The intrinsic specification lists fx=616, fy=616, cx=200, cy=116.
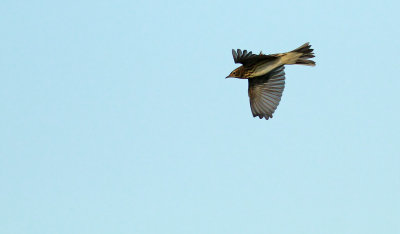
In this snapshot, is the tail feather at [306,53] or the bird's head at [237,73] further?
the bird's head at [237,73]

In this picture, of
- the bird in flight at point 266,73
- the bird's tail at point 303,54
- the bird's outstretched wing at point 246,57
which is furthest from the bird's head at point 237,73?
the bird's tail at point 303,54

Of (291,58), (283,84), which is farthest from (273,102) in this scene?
(291,58)

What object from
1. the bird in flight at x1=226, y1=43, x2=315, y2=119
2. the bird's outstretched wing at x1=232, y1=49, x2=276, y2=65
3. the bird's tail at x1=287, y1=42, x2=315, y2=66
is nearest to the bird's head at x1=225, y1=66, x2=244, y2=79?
the bird in flight at x1=226, y1=43, x2=315, y2=119

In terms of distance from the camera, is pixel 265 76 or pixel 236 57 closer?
pixel 236 57

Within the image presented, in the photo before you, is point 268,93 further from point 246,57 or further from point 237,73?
point 246,57

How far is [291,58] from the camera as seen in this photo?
17922 mm

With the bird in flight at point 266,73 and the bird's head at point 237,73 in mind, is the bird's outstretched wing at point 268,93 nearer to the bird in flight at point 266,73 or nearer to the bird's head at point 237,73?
the bird in flight at point 266,73

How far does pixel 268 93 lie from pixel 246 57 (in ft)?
8.28

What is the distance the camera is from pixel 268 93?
19.4 metres

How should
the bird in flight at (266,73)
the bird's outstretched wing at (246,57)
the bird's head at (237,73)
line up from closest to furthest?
the bird's outstretched wing at (246,57) < the bird in flight at (266,73) < the bird's head at (237,73)

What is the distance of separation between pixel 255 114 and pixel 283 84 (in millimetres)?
1306

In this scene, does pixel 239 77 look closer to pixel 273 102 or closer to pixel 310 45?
pixel 273 102

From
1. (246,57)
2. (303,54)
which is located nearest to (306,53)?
(303,54)

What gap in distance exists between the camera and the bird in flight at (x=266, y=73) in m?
17.6
